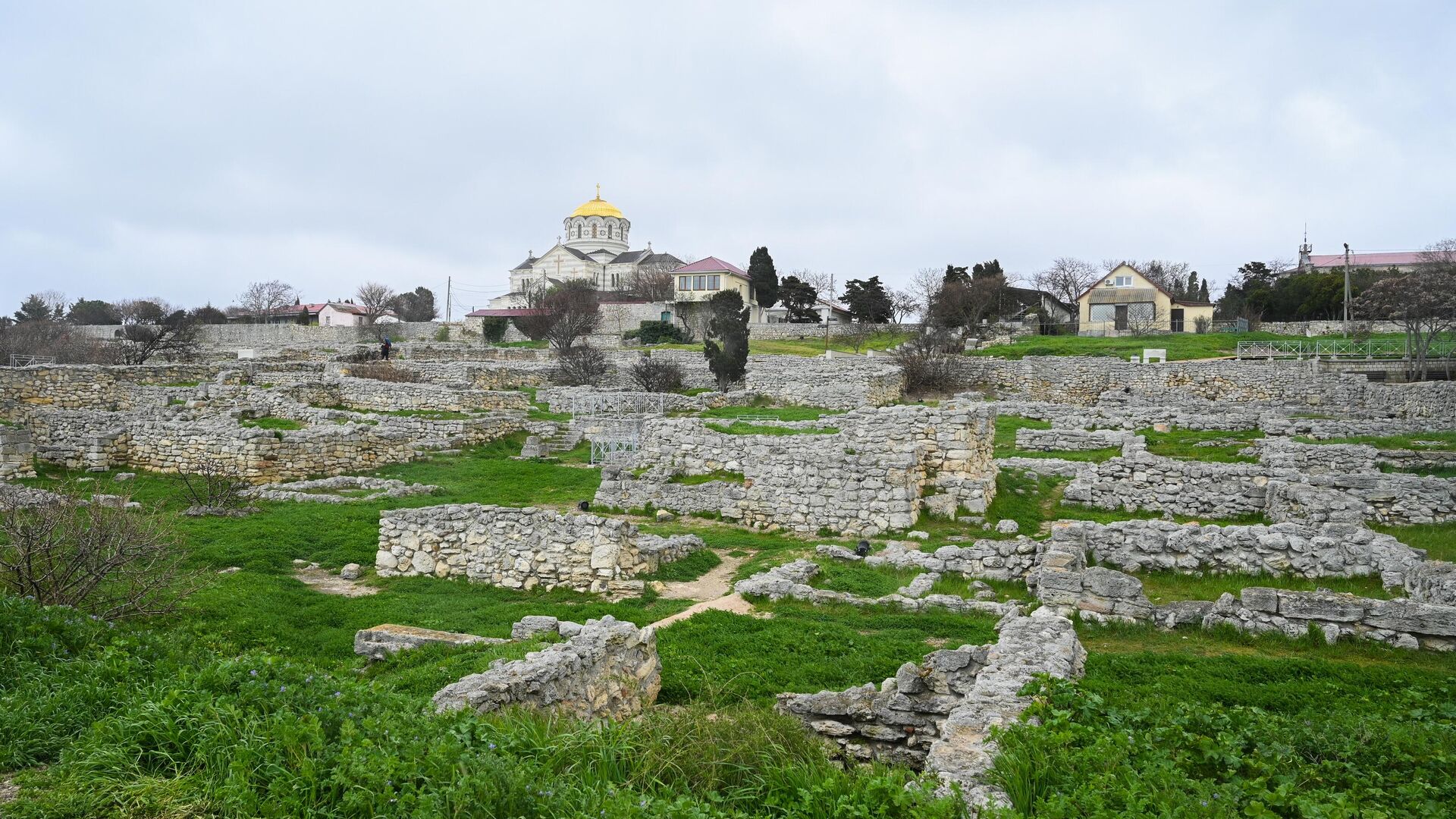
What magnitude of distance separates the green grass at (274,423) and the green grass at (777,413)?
42.7 feet

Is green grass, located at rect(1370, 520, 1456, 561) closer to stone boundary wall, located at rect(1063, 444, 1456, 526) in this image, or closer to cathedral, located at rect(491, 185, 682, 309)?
stone boundary wall, located at rect(1063, 444, 1456, 526)

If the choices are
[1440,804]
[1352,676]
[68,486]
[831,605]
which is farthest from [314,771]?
[68,486]

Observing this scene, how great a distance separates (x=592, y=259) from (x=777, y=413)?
7352 cm

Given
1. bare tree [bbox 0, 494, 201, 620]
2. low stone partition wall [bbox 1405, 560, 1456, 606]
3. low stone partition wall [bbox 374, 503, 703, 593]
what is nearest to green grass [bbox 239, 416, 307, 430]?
low stone partition wall [bbox 374, 503, 703, 593]

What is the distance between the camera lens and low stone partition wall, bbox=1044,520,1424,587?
12.0 metres

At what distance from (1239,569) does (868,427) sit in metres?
8.91

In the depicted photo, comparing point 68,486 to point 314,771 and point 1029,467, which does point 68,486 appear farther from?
point 1029,467

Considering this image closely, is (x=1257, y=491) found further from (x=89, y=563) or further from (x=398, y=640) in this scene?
(x=89, y=563)

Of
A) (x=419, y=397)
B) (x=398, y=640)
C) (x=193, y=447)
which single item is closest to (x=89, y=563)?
(x=398, y=640)

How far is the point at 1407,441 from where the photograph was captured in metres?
24.0

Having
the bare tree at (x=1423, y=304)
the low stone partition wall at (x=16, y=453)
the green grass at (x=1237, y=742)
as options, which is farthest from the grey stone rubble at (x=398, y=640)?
the bare tree at (x=1423, y=304)

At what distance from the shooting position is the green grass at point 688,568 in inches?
552

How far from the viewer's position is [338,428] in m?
23.5

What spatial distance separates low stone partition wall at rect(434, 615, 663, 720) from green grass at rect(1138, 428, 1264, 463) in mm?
17765
